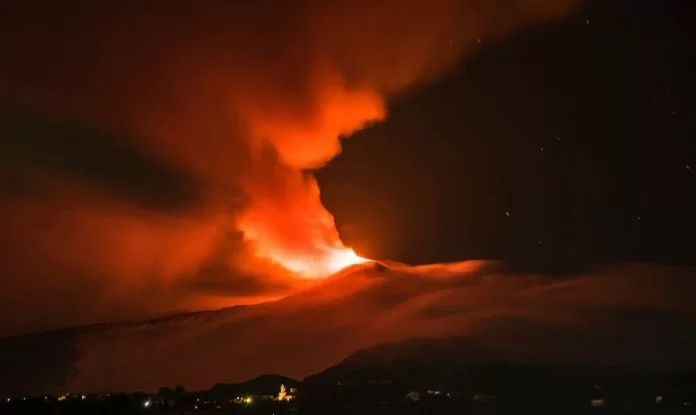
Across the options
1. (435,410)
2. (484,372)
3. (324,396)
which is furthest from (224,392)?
(484,372)

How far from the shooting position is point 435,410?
37281mm

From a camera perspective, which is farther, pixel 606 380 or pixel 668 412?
pixel 606 380

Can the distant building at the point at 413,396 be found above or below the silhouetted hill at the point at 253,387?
below

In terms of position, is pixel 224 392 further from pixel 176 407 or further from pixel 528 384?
pixel 528 384

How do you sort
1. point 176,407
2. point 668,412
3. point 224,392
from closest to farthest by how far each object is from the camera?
point 668,412 < point 176,407 < point 224,392

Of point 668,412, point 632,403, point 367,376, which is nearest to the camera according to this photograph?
point 668,412

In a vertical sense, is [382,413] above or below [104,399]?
below

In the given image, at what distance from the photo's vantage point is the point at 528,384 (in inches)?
1651

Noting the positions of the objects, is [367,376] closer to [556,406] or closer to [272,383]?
[272,383]

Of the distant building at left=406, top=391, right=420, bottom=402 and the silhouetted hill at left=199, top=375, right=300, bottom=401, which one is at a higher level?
the silhouetted hill at left=199, top=375, right=300, bottom=401

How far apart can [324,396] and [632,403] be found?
50.3ft

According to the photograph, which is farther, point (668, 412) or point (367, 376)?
point (367, 376)

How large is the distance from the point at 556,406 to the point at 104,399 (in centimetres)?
2300

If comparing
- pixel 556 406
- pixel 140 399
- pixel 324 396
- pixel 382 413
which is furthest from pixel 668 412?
pixel 140 399
